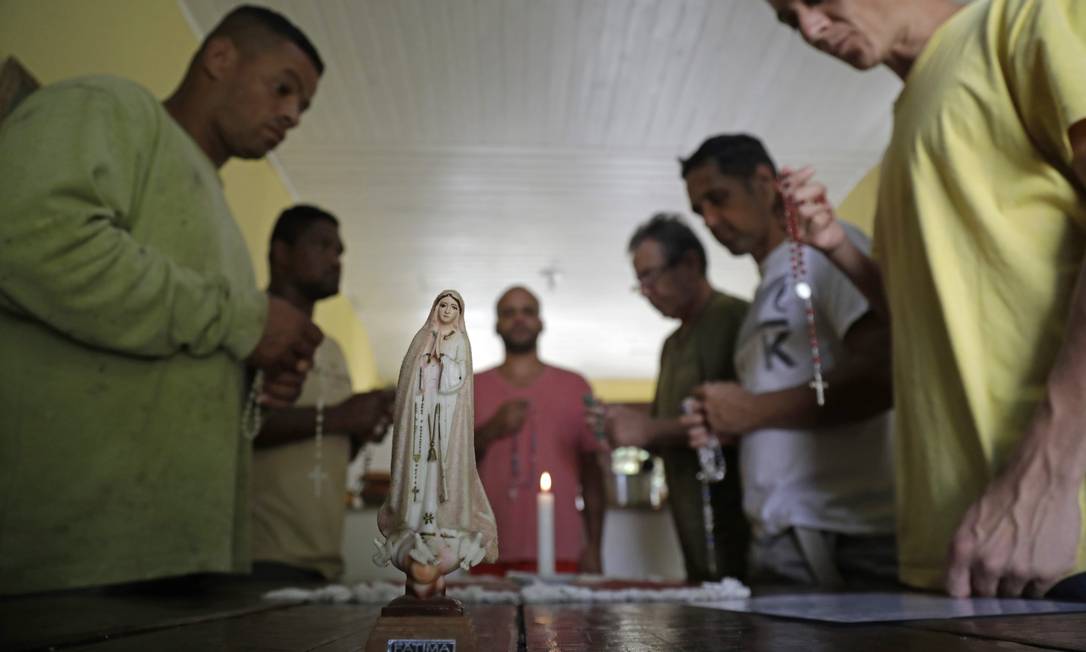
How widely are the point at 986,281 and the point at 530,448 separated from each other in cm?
128

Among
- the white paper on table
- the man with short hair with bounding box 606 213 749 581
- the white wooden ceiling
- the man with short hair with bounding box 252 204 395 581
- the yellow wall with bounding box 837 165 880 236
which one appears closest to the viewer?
the white paper on table

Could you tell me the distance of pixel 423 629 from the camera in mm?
391

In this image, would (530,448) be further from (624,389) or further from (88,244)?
(624,389)

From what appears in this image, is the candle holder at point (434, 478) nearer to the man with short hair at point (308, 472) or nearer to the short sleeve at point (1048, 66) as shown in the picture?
the short sleeve at point (1048, 66)

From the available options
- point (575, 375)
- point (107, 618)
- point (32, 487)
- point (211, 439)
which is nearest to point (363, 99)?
point (575, 375)

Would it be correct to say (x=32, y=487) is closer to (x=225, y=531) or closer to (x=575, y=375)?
(x=225, y=531)

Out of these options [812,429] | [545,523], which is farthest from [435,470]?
[812,429]

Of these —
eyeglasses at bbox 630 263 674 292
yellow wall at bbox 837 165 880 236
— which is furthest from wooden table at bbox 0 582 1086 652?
yellow wall at bbox 837 165 880 236

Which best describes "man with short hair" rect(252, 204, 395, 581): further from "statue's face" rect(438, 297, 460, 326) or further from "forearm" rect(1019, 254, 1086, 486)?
"forearm" rect(1019, 254, 1086, 486)

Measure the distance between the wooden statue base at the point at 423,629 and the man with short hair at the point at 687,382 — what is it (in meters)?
1.14

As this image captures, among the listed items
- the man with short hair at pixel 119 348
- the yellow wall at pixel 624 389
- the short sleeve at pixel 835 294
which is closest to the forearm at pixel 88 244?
the man with short hair at pixel 119 348

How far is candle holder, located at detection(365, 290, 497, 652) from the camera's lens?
0.43 m

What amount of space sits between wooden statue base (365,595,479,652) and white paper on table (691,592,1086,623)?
0.27 meters

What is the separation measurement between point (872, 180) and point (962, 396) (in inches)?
113
